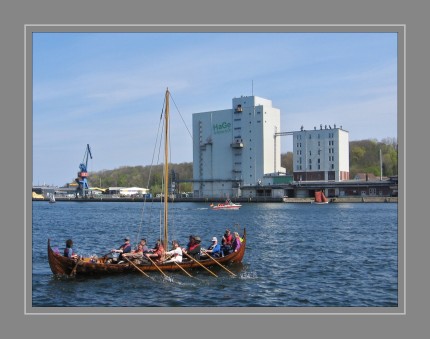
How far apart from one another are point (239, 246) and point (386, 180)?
90867 mm

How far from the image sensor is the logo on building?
12744cm

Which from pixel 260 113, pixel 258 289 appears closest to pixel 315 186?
pixel 260 113

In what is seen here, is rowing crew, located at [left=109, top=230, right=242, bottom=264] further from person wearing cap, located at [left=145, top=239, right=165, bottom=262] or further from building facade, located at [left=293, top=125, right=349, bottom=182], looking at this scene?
building facade, located at [left=293, top=125, right=349, bottom=182]

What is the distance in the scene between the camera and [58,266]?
22750mm

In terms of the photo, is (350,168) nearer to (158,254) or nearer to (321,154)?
(321,154)

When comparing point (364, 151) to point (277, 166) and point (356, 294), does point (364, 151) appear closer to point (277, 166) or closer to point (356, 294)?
point (277, 166)

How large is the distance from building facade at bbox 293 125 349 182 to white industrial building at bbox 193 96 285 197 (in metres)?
6.13

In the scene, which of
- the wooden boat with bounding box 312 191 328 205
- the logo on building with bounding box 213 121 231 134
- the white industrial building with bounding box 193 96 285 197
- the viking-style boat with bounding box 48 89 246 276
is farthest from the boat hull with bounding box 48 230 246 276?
the logo on building with bounding box 213 121 231 134

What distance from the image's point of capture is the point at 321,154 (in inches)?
4641

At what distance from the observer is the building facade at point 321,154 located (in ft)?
379

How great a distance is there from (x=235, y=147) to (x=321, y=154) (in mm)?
21365

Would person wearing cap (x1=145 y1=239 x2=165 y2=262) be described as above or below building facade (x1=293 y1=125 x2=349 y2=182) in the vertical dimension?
below

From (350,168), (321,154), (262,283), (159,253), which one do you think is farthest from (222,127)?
(262,283)
